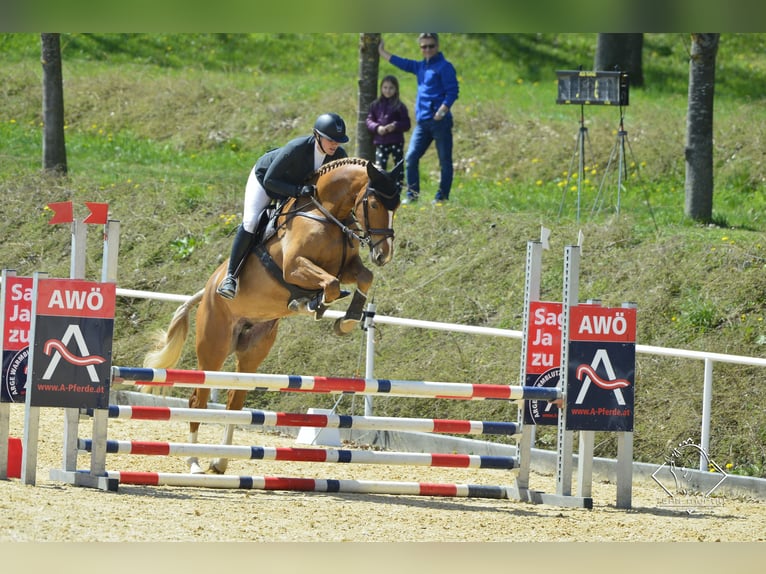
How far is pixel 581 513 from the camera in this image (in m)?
6.86

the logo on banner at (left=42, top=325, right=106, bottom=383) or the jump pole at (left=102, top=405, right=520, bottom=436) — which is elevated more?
the logo on banner at (left=42, top=325, right=106, bottom=383)

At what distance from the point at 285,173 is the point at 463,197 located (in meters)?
6.51

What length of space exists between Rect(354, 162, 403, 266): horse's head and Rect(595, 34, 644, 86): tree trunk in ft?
33.2

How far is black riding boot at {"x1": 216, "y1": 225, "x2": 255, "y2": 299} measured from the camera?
7688 millimetres

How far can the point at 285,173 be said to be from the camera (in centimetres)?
758

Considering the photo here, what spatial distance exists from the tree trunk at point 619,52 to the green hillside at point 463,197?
0.51 meters

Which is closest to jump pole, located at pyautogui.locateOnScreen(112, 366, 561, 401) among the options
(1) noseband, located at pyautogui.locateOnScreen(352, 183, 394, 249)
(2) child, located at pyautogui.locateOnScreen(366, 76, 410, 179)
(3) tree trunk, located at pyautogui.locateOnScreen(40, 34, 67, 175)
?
(1) noseband, located at pyautogui.locateOnScreen(352, 183, 394, 249)

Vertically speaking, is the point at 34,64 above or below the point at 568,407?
above

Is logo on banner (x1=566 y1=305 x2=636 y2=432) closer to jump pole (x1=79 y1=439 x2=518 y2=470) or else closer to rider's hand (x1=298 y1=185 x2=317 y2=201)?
jump pole (x1=79 y1=439 x2=518 y2=470)
